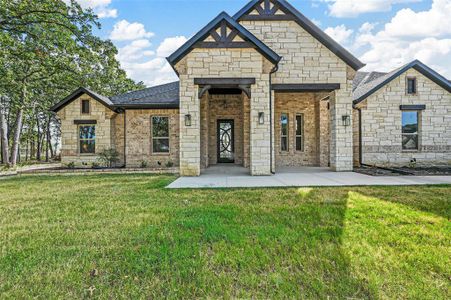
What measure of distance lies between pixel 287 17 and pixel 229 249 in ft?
32.0

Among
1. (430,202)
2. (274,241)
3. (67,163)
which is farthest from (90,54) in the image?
(430,202)

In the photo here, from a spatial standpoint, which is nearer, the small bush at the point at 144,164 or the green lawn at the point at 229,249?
the green lawn at the point at 229,249

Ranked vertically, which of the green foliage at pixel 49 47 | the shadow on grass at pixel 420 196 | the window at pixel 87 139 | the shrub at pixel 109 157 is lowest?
the shadow on grass at pixel 420 196

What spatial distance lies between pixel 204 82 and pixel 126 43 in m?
13.0

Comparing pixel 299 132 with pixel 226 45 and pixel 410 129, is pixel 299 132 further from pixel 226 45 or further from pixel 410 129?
pixel 226 45

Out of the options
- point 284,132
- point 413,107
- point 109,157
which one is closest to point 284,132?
point 284,132

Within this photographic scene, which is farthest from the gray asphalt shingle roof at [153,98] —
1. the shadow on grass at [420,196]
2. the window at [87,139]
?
the shadow on grass at [420,196]

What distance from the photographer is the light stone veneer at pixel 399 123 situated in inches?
428

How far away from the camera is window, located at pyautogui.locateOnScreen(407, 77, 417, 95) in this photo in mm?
10930

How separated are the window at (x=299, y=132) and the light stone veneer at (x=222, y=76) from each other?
4650mm

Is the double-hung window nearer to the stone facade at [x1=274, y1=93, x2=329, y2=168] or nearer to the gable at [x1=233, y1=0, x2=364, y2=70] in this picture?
the stone facade at [x1=274, y1=93, x2=329, y2=168]

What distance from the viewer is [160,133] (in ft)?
40.8

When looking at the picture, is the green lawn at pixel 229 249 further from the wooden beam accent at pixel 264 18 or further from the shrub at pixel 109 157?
the wooden beam accent at pixel 264 18

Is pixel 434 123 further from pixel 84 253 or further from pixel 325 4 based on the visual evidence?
pixel 84 253
